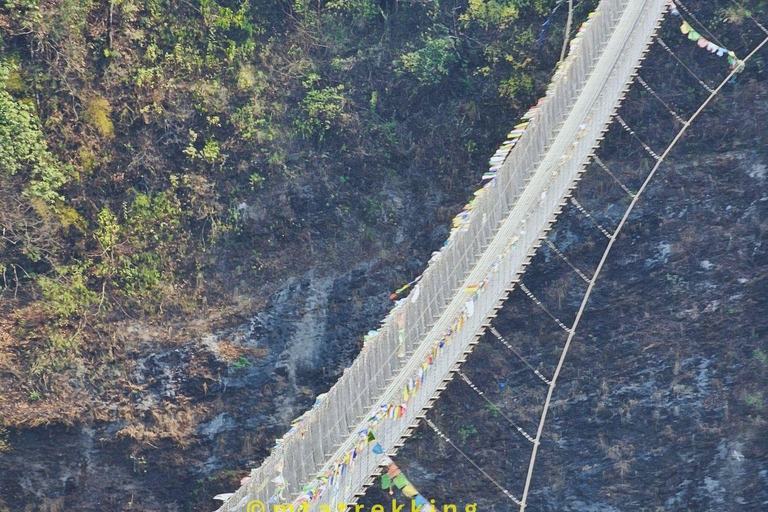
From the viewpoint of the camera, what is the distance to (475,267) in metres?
26.5

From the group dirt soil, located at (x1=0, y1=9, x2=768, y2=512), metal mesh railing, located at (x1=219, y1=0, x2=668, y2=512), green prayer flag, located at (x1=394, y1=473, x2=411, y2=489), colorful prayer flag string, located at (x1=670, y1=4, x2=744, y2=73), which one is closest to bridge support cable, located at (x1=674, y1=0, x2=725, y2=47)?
colorful prayer flag string, located at (x1=670, y1=4, x2=744, y2=73)

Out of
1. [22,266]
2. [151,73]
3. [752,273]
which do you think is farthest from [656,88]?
[22,266]

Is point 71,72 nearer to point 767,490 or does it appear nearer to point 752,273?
point 752,273

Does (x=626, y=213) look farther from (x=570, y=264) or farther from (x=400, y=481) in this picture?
(x=400, y=481)

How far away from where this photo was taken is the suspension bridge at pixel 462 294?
2383 centimetres

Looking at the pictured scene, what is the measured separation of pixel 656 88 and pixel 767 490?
12.0 m

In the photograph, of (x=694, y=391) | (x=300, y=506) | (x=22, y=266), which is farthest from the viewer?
(x=694, y=391)

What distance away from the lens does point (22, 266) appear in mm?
29625

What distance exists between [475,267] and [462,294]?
0.85m

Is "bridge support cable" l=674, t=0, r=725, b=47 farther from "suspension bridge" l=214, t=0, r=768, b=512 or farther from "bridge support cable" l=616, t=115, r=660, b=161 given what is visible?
"bridge support cable" l=616, t=115, r=660, b=161

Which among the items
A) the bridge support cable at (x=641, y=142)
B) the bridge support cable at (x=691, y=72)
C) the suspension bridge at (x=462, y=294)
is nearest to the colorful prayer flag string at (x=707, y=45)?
the bridge support cable at (x=691, y=72)

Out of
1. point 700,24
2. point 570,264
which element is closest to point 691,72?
point 700,24

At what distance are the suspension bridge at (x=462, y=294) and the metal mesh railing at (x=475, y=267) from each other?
28mm

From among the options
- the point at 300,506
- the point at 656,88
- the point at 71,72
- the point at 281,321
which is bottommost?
the point at 281,321
